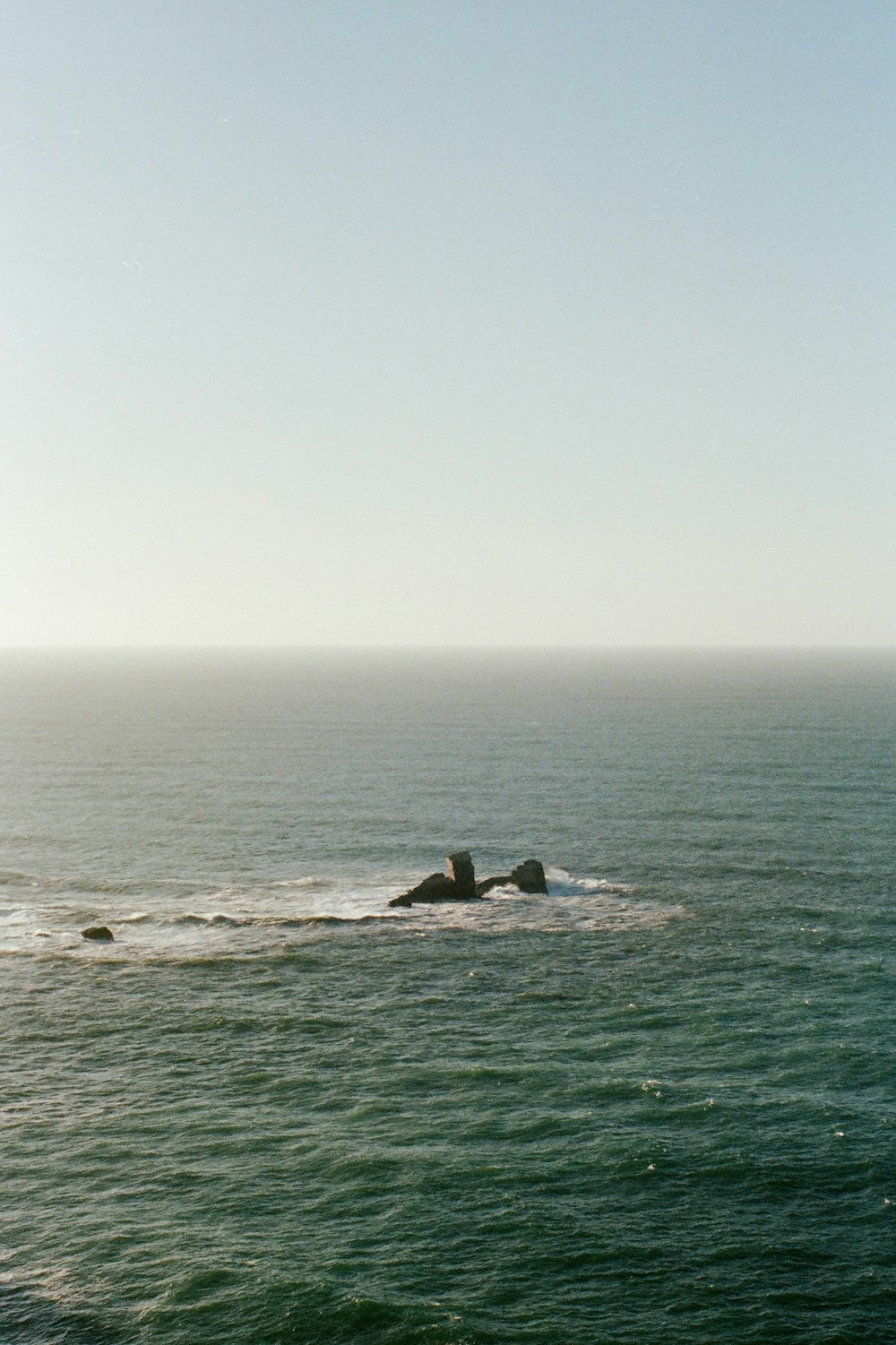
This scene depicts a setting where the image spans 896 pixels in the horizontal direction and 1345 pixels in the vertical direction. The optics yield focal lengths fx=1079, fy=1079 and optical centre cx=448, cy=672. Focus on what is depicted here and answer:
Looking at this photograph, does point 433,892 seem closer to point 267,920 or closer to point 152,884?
point 267,920

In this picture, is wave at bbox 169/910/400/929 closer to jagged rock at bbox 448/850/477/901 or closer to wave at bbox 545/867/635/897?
jagged rock at bbox 448/850/477/901

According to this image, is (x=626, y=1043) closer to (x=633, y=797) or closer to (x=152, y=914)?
(x=152, y=914)

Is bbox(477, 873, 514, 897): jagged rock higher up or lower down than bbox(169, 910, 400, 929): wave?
lower down

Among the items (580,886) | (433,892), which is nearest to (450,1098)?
(433,892)

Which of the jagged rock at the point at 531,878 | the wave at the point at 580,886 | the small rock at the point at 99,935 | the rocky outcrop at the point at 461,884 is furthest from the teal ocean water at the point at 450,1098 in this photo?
the rocky outcrop at the point at 461,884

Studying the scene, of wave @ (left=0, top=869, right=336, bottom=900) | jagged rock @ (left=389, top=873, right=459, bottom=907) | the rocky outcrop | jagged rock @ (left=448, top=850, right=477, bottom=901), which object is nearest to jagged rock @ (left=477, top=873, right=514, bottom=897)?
the rocky outcrop

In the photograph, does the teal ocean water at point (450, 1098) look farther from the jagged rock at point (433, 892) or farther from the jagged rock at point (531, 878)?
the jagged rock at point (433, 892)
